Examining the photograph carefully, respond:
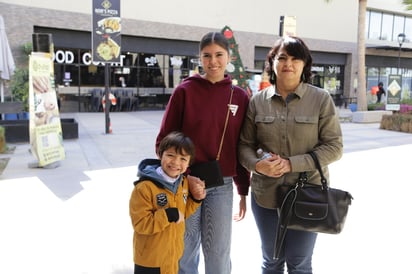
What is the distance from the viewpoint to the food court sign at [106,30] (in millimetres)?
11664

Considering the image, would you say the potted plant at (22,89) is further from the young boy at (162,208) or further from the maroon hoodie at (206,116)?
the young boy at (162,208)

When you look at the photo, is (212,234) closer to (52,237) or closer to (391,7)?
(52,237)

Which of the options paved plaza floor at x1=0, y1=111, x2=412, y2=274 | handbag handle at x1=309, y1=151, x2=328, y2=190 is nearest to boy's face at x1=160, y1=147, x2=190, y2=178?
handbag handle at x1=309, y1=151, x2=328, y2=190

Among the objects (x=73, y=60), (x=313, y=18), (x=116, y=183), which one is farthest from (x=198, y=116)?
(x=313, y=18)

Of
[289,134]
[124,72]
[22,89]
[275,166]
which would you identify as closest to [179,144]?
[275,166]

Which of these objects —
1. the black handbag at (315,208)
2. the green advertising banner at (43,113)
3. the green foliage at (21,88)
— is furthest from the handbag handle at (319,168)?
the green foliage at (21,88)

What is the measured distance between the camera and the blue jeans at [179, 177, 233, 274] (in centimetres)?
251

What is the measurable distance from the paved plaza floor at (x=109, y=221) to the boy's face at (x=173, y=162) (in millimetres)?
1686

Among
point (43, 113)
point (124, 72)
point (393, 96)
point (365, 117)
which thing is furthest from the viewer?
point (124, 72)

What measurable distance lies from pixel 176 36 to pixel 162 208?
20.8 metres

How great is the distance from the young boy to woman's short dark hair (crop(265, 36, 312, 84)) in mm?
740

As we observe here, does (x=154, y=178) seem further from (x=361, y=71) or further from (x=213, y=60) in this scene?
(x=361, y=71)

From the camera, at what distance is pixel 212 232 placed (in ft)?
8.25

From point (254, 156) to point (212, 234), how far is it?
0.55 metres
